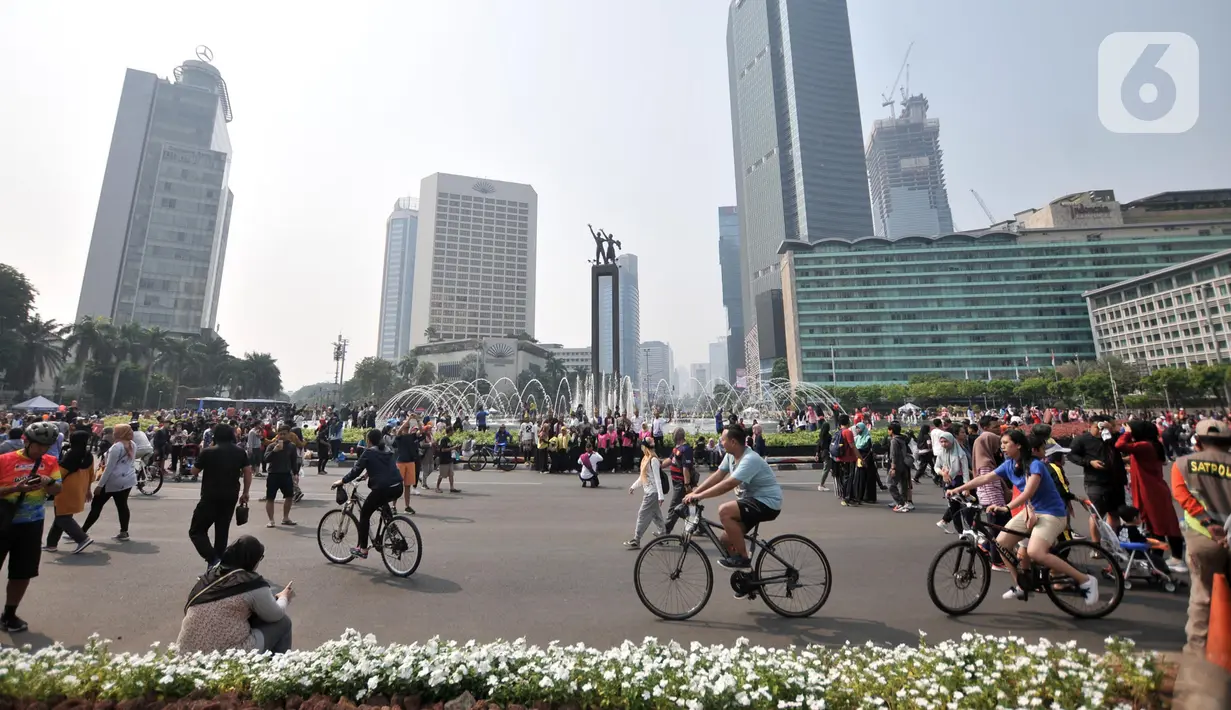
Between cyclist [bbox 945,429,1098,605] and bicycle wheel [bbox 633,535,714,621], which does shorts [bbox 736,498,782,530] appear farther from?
cyclist [bbox 945,429,1098,605]

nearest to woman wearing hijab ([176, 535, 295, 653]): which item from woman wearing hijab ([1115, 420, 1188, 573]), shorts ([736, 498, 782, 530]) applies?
shorts ([736, 498, 782, 530])

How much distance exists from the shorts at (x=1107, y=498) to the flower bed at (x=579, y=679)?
16.5 feet

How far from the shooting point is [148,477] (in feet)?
49.6

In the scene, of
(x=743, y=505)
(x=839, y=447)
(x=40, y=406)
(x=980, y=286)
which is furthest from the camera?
(x=980, y=286)

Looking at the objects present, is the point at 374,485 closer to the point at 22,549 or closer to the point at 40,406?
the point at 22,549

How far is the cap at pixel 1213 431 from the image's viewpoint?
436 centimetres

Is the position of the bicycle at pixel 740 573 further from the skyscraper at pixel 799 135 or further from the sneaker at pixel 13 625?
the skyscraper at pixel 799 135

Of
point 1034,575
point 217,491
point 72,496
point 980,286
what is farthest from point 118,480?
point 980,286

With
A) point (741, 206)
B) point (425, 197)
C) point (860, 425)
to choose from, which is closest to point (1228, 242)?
point (741, 206)

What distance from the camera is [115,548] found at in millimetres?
8195

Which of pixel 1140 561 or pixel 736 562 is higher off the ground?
pixel 736 562

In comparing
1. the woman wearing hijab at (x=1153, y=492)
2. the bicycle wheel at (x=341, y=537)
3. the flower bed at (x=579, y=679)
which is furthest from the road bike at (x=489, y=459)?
the woman wearing hijab at (x=1153, y=492)

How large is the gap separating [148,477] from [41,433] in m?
12.8

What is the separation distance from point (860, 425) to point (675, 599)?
371 inches
